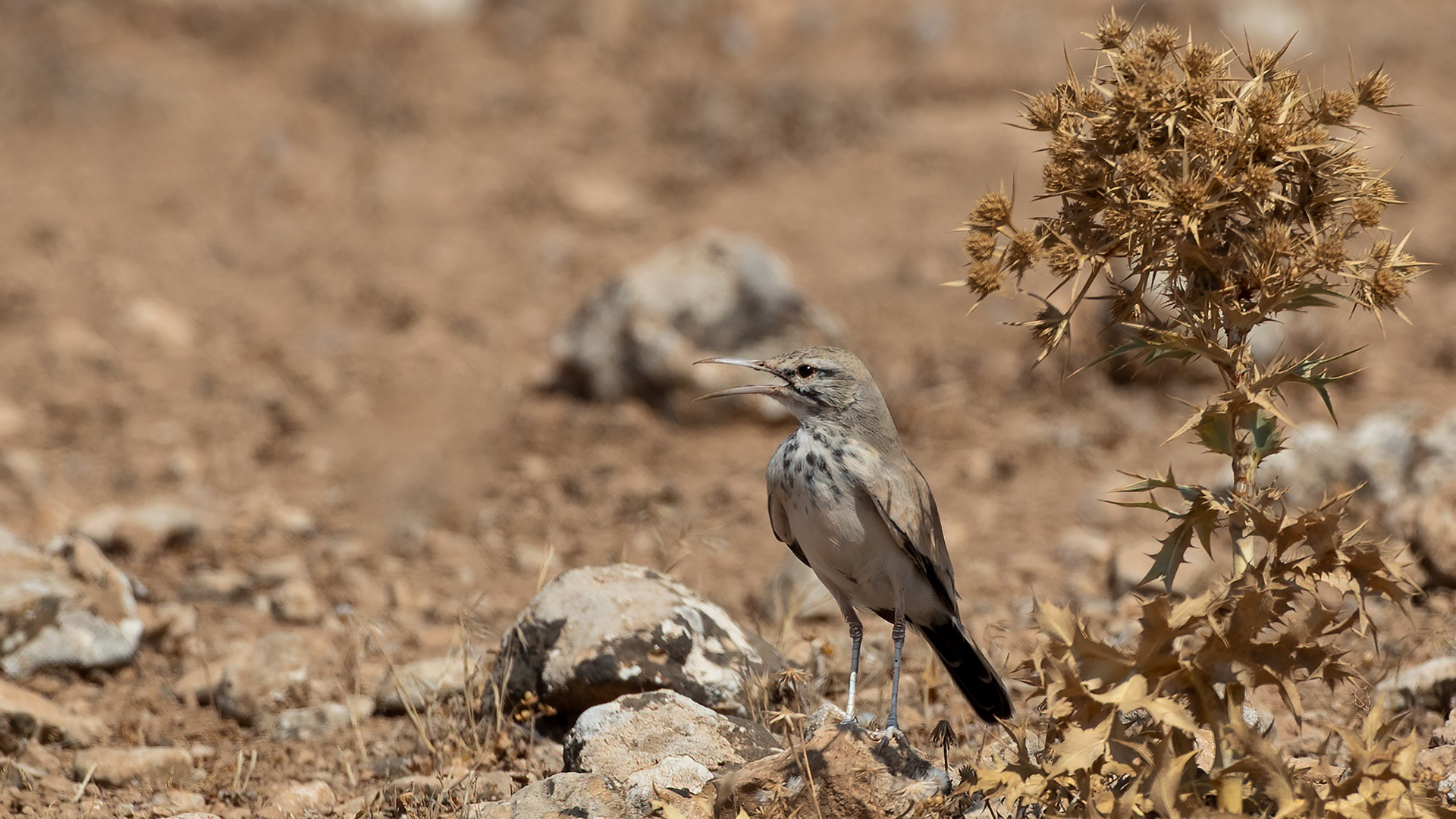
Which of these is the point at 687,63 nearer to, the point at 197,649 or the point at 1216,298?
the point at 197,649

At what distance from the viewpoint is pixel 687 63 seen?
1343cm

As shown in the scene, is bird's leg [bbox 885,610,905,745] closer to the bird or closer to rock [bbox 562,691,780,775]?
the bird

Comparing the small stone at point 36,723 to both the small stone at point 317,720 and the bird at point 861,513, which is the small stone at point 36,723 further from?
the bird at point 861,513


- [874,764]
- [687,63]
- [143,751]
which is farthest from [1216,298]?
[687,63]

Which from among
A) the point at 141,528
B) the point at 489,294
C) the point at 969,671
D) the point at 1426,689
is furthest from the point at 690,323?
the point at 1426,689

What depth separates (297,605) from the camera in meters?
6.25

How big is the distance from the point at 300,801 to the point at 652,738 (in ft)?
4.05

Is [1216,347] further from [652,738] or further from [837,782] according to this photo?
[652,738]

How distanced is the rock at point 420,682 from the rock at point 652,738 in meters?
0.98

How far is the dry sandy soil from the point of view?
22.0 ft

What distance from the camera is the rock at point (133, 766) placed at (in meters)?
4.60

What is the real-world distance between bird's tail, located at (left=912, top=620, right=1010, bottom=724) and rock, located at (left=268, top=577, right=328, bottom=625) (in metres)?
3.03

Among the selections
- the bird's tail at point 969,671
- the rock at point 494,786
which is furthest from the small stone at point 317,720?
the bird's tail at point 969,671

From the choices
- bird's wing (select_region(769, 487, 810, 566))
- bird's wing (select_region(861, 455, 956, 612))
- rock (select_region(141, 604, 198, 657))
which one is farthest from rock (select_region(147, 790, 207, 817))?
bird's wing (select_region(861, 455, 956, 612))
